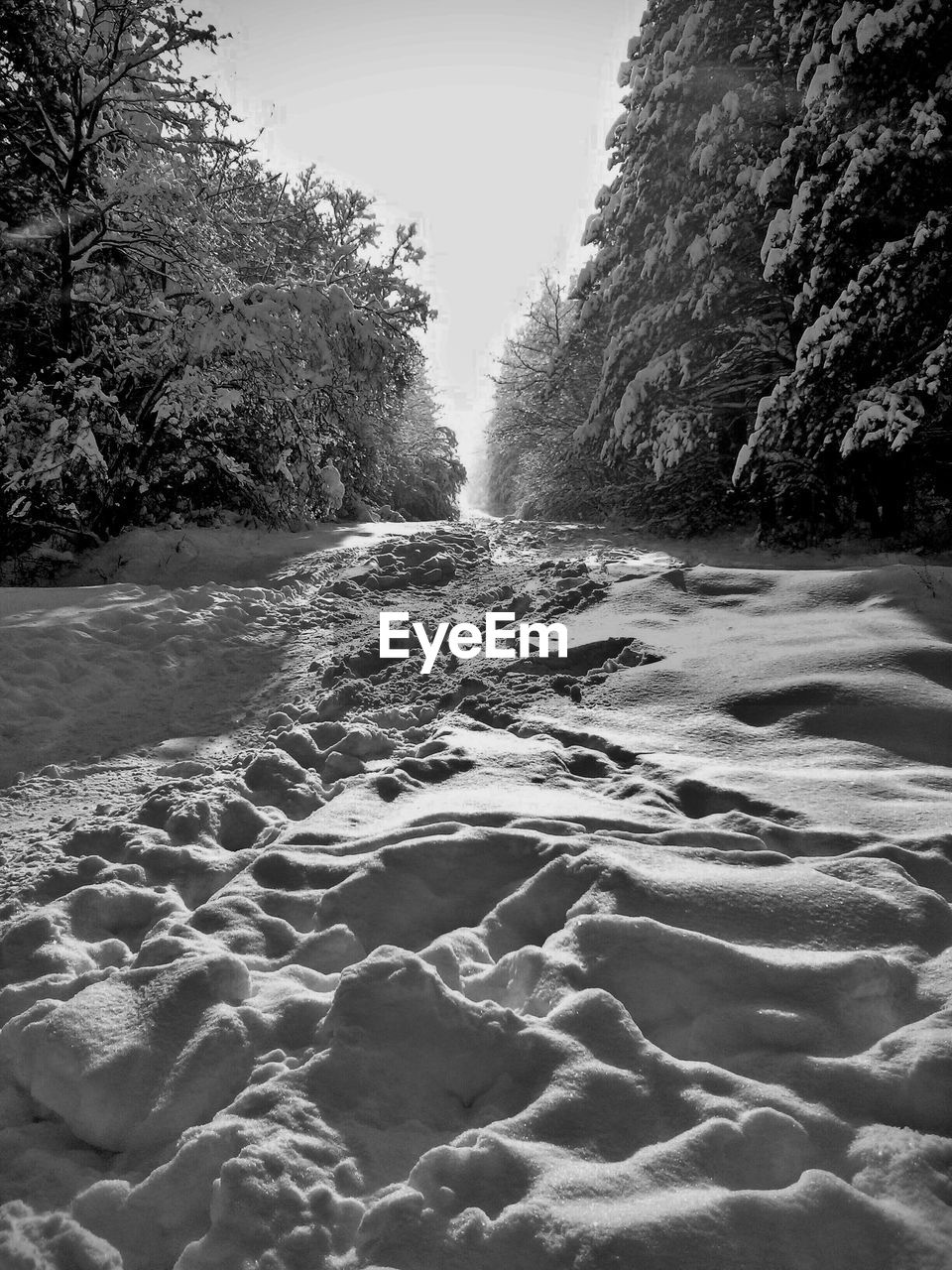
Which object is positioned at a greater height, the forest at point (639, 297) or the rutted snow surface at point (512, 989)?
the forest at point (639, 297)

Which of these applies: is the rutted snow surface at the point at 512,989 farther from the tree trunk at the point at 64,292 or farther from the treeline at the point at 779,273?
the tree trunk at the point at 64,292

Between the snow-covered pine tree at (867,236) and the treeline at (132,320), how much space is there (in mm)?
4072

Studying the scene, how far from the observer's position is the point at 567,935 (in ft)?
6.72

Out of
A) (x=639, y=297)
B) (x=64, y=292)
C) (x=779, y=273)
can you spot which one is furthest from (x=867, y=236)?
(x=64, y=292)

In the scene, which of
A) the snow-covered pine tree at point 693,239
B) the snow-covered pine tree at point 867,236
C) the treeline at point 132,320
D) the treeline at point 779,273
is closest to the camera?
the snow-covered pine tree at point 867,236

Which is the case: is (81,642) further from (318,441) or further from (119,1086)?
(318,441)

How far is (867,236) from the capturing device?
21.1 ft

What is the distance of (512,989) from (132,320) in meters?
8.61

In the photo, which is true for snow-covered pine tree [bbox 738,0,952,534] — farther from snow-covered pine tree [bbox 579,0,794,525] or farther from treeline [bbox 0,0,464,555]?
treeline [bbox 0,0,464,555]

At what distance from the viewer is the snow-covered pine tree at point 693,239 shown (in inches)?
309

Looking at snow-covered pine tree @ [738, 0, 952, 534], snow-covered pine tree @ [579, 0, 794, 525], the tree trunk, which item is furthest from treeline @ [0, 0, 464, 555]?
snow-covered pine tree @ [738, 0, 952, 534]

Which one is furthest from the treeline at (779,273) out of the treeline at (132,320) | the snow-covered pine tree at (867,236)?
the treeline at (132,320)

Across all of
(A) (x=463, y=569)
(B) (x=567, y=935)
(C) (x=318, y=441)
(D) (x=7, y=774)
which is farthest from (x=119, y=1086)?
(C) (x=318, y=441)

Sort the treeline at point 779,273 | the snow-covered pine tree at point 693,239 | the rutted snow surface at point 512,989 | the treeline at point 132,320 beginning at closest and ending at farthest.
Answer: the rutted snow surface at point 512,989 → the treeline at point 779,273 → the treeline at point 132,320 → the snow-covered pine tree at point 693,239
